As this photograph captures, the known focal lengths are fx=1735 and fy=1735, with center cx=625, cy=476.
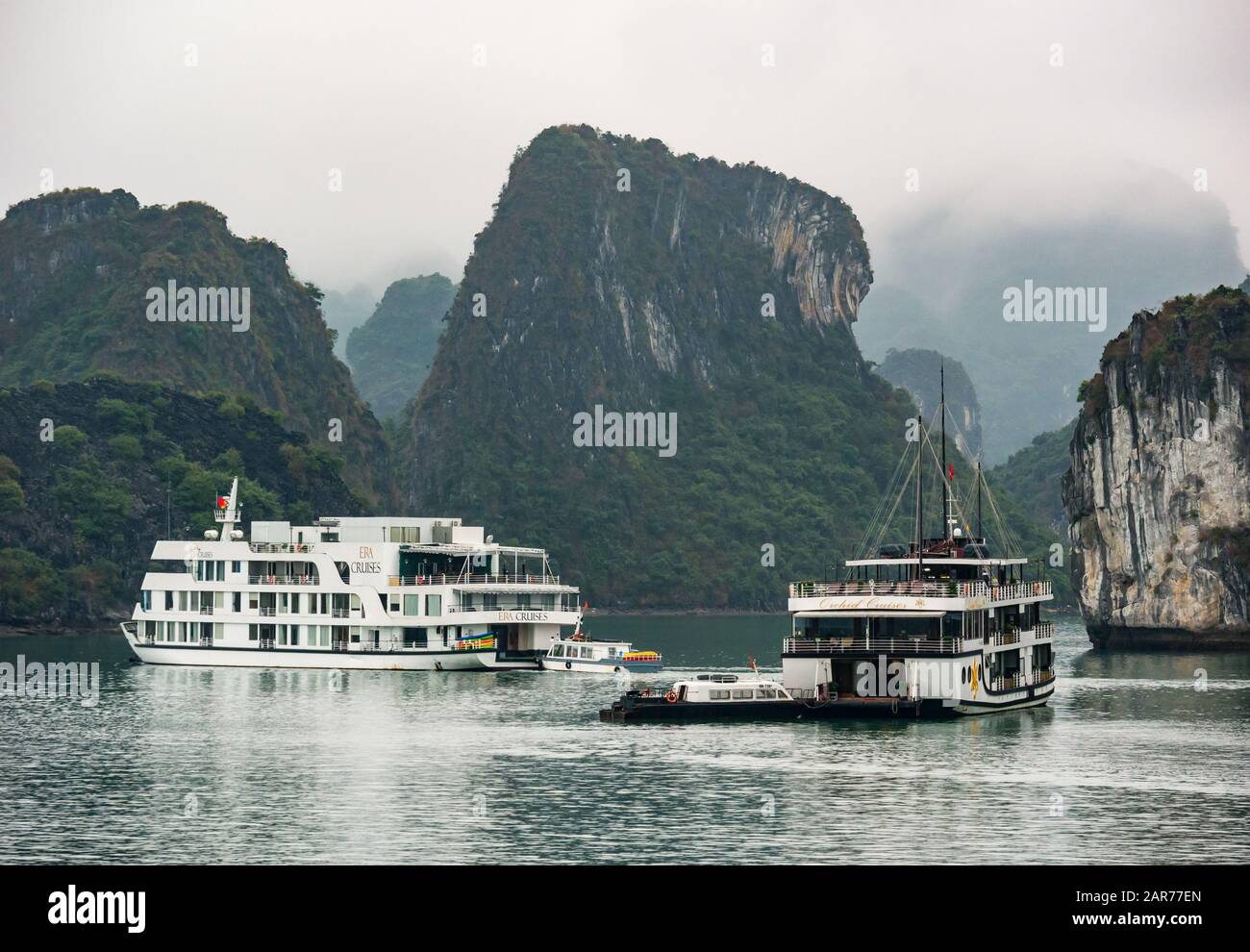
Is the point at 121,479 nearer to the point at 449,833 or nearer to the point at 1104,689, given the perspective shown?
the point at 1104,689

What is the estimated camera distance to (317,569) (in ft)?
356

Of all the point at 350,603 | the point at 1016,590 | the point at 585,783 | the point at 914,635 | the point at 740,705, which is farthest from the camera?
the point at 350,603

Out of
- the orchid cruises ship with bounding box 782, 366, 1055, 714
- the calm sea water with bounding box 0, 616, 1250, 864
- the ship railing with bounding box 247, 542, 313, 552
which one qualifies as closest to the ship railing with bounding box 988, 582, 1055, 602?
the orchid cruises ship with bounding box 782, 366, 1055, 714

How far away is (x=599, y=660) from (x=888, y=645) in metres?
36.9

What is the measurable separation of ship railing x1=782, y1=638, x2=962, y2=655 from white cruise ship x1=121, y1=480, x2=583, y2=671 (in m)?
37.0

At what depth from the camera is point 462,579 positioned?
10862 centimetres

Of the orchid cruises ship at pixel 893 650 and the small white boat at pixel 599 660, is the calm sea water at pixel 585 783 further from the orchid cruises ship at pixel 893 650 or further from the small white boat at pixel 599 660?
the small white boat at pixel 599 660

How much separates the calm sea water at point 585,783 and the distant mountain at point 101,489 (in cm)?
8300

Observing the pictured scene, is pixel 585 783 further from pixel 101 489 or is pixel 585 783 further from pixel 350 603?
pixel 101 489

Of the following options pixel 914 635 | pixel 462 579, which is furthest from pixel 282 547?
pixel 914 635
